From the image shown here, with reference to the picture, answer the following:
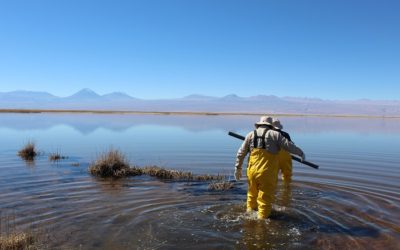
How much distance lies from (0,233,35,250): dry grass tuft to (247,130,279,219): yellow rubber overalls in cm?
433

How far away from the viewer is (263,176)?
8562 millimetres

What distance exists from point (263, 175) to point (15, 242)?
15.2 feet

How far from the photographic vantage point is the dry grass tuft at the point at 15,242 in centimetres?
608

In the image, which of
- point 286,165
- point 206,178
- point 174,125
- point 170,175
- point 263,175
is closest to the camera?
point 263,175

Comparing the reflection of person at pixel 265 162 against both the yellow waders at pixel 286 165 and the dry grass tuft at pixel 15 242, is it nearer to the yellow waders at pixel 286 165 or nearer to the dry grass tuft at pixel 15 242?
the yellow waders at pixel 286 165

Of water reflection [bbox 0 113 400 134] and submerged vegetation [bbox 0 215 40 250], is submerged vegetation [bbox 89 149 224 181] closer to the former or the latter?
submerged vegetation [bbox 0 215 40 250]

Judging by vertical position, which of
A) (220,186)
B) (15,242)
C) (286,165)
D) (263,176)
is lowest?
(220,186)

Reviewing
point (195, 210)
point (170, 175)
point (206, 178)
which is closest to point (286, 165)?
point (206, 178)

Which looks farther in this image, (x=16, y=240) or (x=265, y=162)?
(x=265, y=162)

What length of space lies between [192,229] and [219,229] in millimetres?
501

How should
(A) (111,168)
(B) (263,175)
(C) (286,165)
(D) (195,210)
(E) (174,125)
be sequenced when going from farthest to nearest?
(E) (174,125) → (A) (111,168) → (C) (286,165) → (D) (195,210) → (B) (263,175)

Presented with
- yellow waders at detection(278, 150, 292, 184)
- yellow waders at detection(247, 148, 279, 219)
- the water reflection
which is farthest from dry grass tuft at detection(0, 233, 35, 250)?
the water reflection

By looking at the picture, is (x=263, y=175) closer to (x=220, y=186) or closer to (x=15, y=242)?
(x=220, y=186)

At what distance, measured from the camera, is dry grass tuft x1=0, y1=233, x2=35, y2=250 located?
6.08 meters
